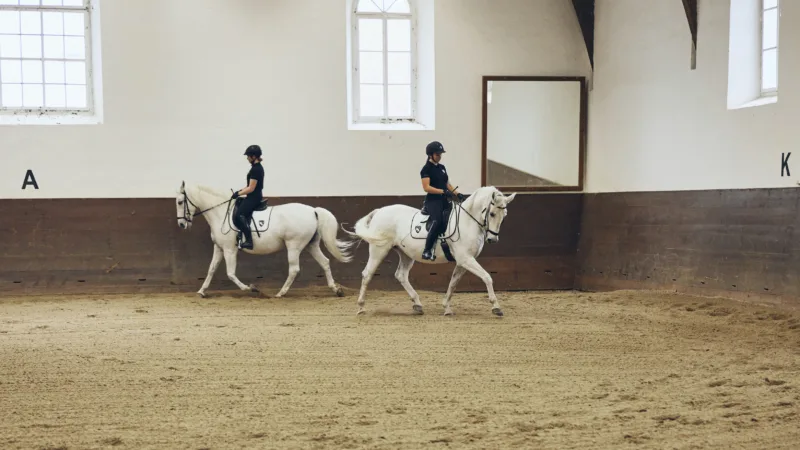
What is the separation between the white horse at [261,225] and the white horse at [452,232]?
1.71 metres

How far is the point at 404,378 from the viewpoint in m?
5.57

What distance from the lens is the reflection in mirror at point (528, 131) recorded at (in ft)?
39.4

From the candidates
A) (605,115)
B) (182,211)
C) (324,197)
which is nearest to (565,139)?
(605,115)

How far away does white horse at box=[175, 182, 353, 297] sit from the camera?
10586mm

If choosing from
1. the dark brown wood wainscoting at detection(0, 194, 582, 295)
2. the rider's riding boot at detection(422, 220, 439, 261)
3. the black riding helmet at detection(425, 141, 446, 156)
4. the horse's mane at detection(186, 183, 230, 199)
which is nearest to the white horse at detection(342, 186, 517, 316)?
the rider's riding boot at detection(422, 220, 439, 261)

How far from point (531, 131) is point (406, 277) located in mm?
4076

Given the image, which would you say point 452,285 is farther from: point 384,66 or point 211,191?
point 384,66

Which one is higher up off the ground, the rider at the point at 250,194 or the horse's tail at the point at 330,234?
the rider at the point at 250,194

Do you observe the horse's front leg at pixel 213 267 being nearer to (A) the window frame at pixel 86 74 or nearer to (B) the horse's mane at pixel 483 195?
(A) the window frame at pixel 86 74

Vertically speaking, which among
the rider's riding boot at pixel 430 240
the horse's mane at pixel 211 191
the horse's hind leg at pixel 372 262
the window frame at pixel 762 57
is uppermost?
the window frame at pixel 762 57

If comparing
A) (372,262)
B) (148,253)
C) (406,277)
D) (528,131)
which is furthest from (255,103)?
(406,277)

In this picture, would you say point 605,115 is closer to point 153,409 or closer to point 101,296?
point 101,296

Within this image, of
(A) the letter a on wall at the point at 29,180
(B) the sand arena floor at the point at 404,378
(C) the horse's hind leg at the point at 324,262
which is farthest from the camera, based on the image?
(A) the letter a on wall at the point at 29,180

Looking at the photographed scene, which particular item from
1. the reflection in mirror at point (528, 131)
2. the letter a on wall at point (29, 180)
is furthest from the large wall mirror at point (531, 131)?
the letter a on wall at point (29, 180)
